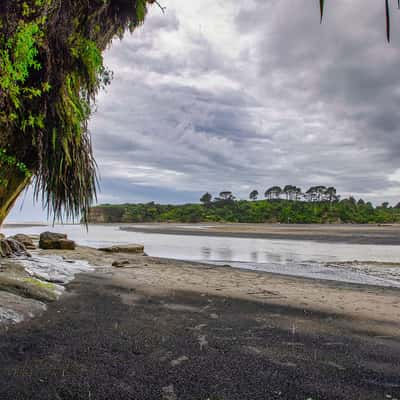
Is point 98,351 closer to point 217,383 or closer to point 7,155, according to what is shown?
point 217,383

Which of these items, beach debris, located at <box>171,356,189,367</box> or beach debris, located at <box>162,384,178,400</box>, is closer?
beach debris, located at <box>162,384,178,400</box>

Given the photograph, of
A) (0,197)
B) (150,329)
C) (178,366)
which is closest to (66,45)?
(0,197)

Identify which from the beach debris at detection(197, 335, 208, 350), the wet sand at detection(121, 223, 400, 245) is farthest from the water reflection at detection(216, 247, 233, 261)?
the wet sand at detection(121, 223, 400, 245)

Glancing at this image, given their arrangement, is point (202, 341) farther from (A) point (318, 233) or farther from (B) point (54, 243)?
(A) point (318, 233)

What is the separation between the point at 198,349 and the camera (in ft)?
11.4

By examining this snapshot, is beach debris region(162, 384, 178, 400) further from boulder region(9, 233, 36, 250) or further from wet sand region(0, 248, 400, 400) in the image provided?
boulder region(9, 233, 36, 250)

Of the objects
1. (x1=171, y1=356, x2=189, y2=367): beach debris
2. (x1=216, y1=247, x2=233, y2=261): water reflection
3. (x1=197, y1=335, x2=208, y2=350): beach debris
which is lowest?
(x1=216, y1=247, x2=233, y2=261): water reflection

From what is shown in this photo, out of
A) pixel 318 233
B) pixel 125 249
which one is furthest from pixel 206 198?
pixel 125 249

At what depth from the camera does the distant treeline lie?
7438 cm

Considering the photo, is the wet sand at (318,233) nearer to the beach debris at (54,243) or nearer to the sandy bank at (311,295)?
the sandy bank at (311,295)

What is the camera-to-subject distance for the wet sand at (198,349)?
2.66 metres

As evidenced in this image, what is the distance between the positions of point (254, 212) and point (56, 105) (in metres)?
77.3

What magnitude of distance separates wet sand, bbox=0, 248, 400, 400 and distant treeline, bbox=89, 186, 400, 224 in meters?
70.5

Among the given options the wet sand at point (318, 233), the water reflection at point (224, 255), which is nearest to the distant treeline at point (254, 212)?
the wet sand at point (318, 233)
